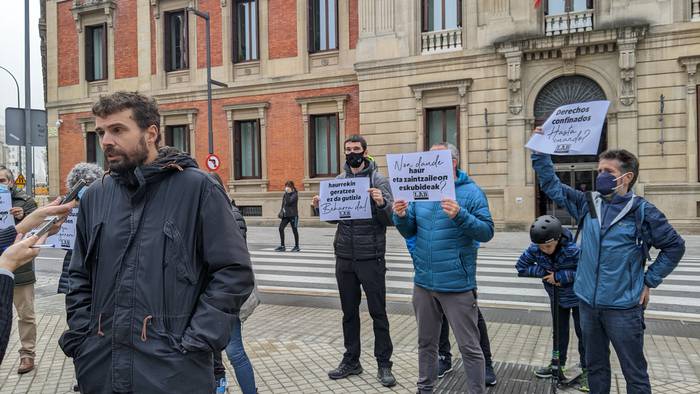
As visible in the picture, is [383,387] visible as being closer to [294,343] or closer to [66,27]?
[294,343]

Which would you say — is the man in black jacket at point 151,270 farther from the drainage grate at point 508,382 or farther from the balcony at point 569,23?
the balcony at point 569,23

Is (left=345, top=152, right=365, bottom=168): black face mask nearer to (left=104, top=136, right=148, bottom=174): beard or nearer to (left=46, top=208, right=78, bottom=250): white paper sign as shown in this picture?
(left=46, top=208, right=78, bottom=250): white paper sign

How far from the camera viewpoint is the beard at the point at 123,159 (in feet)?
8.25

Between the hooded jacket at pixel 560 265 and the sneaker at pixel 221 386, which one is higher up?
the hooded jacket at pixel 560 265

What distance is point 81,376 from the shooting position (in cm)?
249

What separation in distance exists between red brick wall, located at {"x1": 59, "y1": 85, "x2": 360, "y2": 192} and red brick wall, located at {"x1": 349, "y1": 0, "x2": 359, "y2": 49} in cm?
188

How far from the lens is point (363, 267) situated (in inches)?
202

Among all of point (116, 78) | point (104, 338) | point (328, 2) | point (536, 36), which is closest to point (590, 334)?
point (104, 338)

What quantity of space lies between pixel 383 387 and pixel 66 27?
31.7 metres

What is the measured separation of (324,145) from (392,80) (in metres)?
4.51

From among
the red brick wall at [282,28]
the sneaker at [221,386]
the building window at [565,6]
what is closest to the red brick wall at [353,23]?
the red brick wall at [282,28]

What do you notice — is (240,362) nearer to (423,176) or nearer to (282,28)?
(423,176)

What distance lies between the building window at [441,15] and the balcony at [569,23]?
3.34 metres

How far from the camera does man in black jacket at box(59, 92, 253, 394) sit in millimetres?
2387
